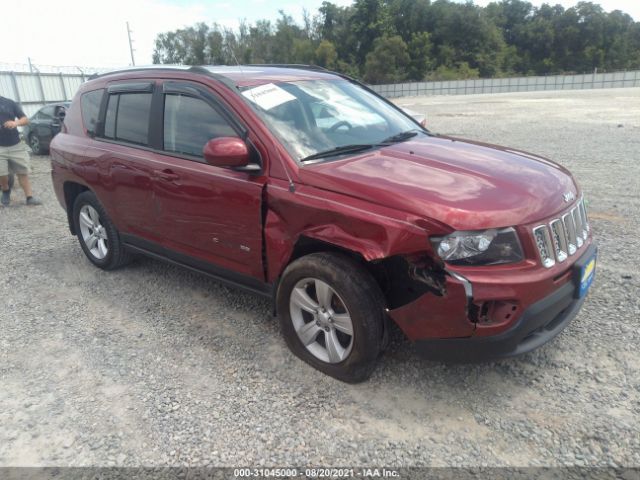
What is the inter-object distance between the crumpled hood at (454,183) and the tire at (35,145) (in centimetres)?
1377

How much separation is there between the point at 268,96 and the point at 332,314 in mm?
1602

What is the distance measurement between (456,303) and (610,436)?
1.03 metres

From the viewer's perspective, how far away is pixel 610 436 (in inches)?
98.5

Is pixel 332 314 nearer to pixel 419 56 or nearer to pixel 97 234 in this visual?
→ pixel 97 234

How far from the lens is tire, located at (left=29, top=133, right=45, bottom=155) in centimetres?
1410

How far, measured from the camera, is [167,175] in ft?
12.3

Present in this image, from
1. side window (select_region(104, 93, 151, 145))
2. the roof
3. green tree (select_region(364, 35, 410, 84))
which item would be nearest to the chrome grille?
the roof

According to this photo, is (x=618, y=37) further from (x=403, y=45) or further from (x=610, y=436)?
(x=610, y=436)

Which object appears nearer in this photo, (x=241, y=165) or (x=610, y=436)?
(x=610, y=436)

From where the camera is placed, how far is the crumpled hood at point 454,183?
2543 mm

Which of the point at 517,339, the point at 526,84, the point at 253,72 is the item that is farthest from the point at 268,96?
the point at 526,84

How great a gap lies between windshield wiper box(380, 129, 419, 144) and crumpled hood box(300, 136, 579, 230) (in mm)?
214

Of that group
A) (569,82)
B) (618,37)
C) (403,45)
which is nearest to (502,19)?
(618,37)

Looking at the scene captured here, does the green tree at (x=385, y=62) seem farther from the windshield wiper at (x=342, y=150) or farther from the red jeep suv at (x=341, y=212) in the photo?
the windshield wiper at (x=342, y=150)
